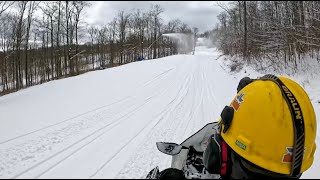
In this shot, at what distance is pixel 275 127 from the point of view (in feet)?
6.39

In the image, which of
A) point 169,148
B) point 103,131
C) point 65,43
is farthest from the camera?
point 65,43

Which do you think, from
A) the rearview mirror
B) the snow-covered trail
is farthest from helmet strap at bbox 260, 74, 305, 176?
the snow-covered trail

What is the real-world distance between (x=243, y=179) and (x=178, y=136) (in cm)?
367

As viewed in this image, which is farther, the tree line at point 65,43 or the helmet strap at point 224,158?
the tree line at point 65,43

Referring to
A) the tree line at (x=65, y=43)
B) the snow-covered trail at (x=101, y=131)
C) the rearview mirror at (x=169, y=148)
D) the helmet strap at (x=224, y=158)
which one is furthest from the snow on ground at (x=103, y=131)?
the tree line at (x=65, y=43)

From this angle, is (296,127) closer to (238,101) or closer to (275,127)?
(275,127)

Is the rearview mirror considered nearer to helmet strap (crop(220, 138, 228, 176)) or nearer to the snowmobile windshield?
the snowmobile windshield

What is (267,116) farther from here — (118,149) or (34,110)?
(34,110)

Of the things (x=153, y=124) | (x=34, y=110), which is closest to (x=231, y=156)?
(x=153, y=124)

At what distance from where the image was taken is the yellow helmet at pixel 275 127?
1967 millimetres

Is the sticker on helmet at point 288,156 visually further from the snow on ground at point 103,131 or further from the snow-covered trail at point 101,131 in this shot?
the snow-covered trail at point 101,131

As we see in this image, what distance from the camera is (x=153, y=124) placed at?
22.0 ft

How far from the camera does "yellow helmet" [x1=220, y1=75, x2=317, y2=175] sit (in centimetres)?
197

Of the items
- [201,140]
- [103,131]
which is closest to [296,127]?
[201,140]
